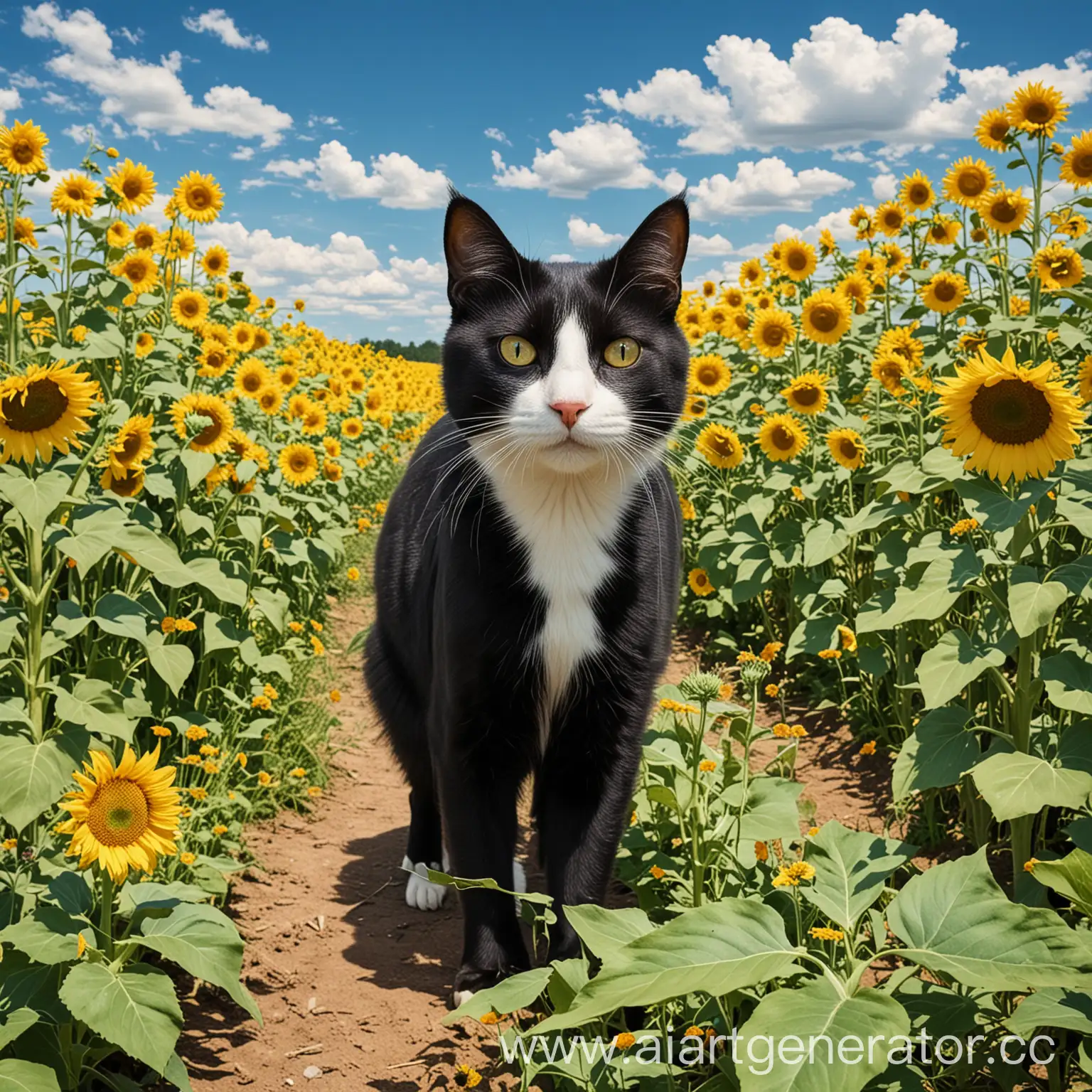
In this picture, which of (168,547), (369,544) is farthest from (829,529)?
(369,544)

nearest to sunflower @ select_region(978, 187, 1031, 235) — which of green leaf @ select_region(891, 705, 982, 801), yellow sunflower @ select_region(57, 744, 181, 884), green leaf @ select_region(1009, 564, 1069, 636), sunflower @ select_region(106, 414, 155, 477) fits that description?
green leaf @ select_region(1009, 564, 1069, 636)

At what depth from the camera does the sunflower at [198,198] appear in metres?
4.67

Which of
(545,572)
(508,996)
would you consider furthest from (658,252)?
(508,996)

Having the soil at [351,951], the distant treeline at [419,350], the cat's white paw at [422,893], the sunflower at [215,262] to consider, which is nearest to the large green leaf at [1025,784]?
the soil at [351,951]

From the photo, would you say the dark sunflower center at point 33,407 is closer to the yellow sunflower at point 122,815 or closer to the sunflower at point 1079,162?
the yellow sunflower at point 122,815

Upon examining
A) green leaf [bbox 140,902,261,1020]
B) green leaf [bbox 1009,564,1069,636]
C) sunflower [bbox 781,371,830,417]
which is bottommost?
green leaf [bbox 140,902,261,1020]

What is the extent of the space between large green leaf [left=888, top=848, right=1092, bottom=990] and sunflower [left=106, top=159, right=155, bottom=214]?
4.14m

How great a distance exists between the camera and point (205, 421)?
3457 millimetres

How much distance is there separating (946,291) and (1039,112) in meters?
0.78

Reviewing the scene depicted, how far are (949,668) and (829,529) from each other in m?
2.11

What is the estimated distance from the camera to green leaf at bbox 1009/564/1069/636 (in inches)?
85.2

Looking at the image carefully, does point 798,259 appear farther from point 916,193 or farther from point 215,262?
point 215,262

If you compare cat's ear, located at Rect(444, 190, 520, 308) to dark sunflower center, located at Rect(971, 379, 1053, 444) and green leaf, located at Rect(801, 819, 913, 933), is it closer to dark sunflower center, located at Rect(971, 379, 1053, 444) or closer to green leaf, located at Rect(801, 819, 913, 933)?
dark sunflower center, located at Rect(971, 379, 1053, 444)

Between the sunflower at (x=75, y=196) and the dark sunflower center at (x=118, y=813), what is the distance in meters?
2.79
